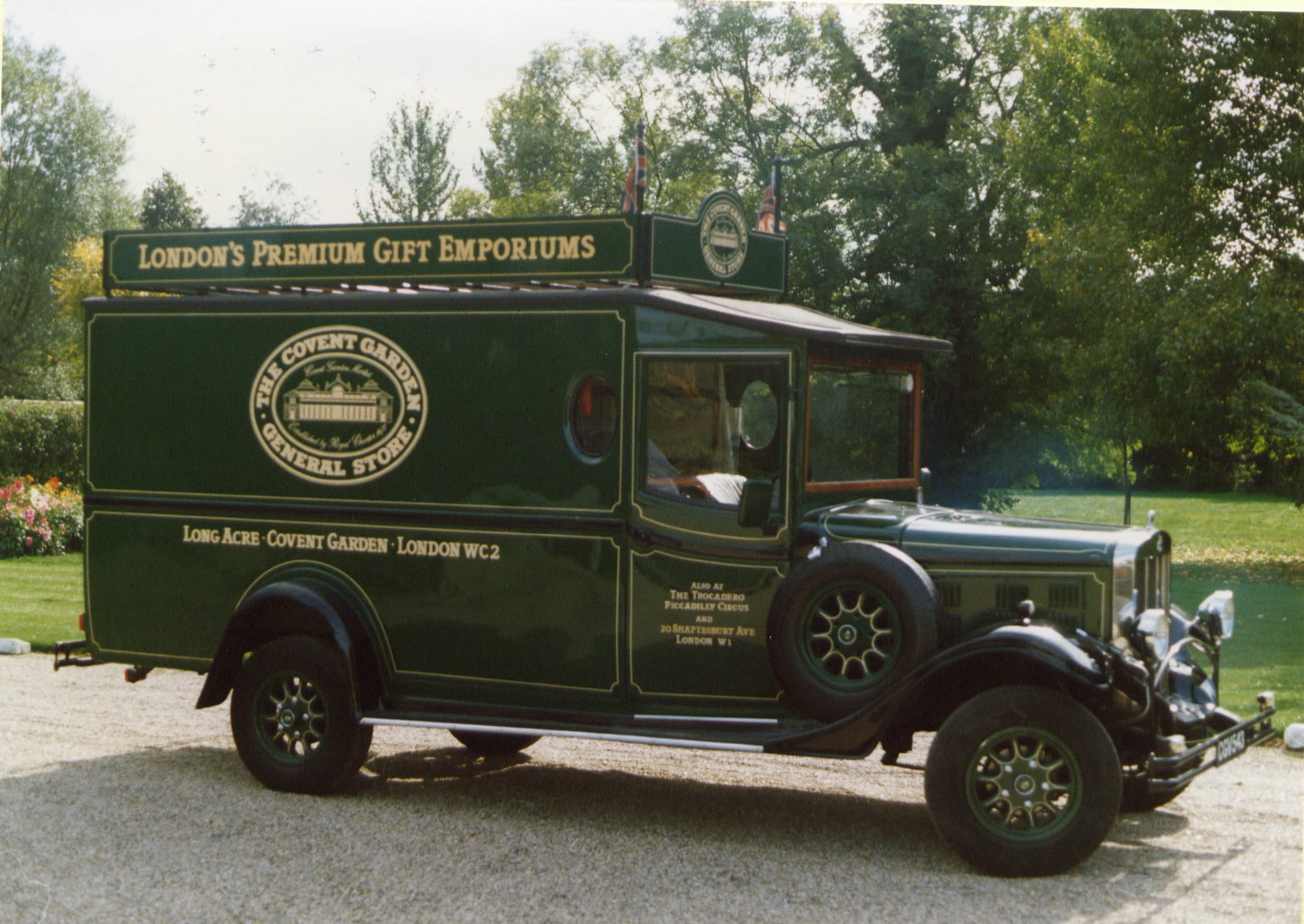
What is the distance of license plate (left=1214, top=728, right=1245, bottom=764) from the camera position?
6.17m

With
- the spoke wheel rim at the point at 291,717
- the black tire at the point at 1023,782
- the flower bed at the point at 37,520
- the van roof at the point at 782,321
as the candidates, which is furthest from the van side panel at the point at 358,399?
the flower bed at the point at 37,520

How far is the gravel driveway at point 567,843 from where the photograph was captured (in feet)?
18.4

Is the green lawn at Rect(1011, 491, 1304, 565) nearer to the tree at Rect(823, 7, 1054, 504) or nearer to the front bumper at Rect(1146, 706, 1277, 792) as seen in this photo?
the front bumper at Rect(1146, 706, 1277, 792)

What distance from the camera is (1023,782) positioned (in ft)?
19.4

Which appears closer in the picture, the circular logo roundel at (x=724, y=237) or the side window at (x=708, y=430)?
the side window at (x=708, y=430)

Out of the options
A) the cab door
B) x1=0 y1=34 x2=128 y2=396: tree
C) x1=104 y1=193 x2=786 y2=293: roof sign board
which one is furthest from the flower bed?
the cab door

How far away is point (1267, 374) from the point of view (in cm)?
1220

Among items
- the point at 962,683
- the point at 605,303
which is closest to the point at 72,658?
the point at 605,303

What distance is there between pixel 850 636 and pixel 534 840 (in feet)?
6.06

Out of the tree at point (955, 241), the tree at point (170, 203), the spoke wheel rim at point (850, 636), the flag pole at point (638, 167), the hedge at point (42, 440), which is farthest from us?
the tree at point (955, 241)

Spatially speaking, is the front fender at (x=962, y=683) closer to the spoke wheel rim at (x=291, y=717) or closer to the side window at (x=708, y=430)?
the side window at (x=708, y=430)

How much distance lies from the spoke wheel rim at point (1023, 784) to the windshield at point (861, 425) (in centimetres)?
158

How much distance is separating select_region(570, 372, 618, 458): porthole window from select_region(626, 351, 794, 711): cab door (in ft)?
0.56

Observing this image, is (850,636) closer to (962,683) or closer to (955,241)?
(962,683)
